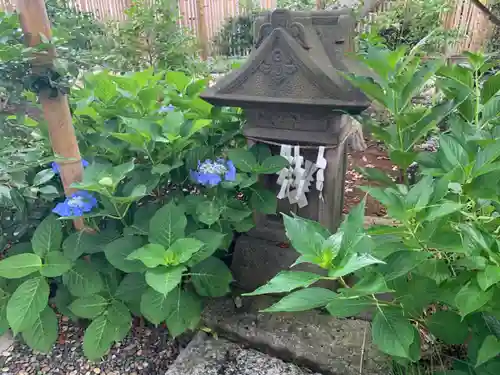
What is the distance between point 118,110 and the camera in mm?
1601

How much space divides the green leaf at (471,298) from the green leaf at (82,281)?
44.5 inches

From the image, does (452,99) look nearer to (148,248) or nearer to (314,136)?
(314,136)

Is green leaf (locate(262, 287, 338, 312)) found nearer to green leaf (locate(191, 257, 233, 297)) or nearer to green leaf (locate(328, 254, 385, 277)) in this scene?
green leaf (locate(328, 254, 385, 277))

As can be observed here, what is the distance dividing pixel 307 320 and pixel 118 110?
111 cm

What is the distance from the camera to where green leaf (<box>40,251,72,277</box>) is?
1326mm

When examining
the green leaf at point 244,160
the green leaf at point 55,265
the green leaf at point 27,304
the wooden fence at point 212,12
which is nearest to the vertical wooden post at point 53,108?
the green leaf at point 55,265

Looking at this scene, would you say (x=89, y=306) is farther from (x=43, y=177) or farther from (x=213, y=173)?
(x=213, y=173)

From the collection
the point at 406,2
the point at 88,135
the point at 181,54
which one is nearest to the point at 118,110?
the point at 88,135

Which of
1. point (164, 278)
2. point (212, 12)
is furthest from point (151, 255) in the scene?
point (212, 12)

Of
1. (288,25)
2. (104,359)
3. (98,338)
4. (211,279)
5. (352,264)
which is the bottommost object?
(104,359)

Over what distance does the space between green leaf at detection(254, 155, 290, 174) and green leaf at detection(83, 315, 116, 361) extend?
772mm

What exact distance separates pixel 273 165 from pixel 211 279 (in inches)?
19.2

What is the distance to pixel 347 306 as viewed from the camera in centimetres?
97

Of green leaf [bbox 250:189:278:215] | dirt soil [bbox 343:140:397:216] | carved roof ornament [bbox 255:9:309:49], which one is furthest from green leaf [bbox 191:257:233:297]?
dirt soil [bbox 343:140:397:216]
